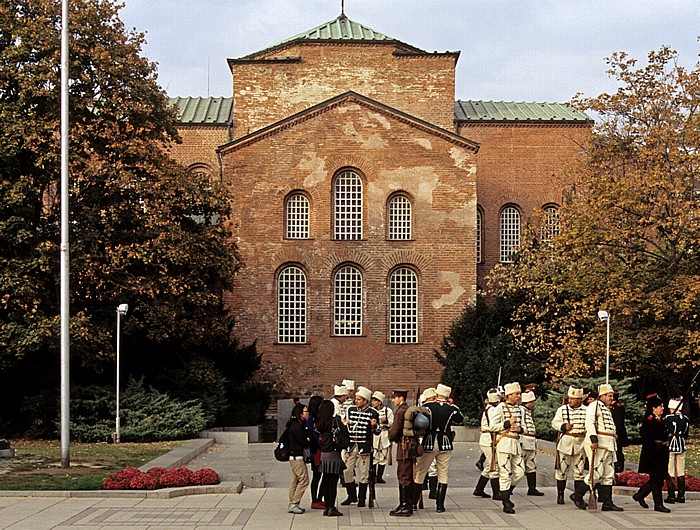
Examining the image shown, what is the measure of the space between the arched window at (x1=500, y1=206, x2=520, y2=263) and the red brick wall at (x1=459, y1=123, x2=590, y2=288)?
1.02 ft

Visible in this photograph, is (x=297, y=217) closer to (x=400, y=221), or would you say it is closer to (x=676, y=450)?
(x=400, y=221)

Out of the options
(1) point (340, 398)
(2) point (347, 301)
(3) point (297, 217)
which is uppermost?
(3) point (297, 217)

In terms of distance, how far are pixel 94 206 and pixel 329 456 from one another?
17.6 meters

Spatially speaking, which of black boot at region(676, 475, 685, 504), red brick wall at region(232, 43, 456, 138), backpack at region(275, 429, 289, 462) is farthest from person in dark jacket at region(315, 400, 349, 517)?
red brick wall at region(232, 43, 456, 138)

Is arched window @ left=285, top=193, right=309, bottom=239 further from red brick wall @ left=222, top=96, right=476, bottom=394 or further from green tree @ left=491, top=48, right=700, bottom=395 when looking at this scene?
green tree @ left=491, top=48, right=700, bottom=395

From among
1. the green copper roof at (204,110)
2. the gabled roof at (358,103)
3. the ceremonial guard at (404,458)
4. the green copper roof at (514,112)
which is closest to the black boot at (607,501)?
the ceremonial guard at (404,458)

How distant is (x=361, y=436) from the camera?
15727 mm

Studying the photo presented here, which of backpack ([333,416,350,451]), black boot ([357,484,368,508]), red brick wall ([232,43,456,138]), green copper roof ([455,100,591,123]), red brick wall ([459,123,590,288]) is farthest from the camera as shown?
green copper roof ([455,100,591,123])

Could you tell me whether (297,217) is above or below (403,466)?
above

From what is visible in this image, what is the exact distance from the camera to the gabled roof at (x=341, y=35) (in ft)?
149

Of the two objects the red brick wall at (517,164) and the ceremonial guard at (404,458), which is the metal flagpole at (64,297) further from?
the red brick wall at (517,164)

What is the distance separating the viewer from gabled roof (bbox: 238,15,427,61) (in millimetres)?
45500

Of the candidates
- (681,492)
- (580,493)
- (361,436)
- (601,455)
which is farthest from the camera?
(681,492)

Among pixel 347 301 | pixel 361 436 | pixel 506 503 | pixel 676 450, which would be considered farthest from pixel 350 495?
pixel 347 301
